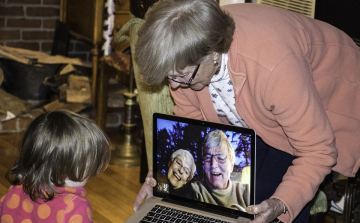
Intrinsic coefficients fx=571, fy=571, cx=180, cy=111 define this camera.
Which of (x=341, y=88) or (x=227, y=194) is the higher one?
(x=341, y=88)

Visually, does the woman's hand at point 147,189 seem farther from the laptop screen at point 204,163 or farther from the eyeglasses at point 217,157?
the eyeglasses at point 217,157


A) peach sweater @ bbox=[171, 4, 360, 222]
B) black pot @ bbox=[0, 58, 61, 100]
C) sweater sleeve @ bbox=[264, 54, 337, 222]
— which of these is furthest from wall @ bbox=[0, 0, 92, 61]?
sweater sleeve @ bbox=[264, 54, 337, 222]

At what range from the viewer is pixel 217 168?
55.5 inches

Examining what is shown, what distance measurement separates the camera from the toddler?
4.32 ft

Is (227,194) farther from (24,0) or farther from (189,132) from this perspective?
(24,0)

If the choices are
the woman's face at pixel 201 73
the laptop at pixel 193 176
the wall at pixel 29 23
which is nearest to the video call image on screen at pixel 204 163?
the laptop at pixel 193 176

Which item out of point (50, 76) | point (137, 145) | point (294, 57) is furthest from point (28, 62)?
point (294, 57)

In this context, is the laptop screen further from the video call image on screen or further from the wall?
the wall

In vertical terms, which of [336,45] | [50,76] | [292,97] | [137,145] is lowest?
[137,145]

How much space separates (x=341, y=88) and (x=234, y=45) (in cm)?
31

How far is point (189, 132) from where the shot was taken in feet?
4.64

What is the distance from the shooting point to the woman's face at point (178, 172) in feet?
4.74

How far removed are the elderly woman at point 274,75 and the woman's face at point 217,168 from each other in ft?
0.38

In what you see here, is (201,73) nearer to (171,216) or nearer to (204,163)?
(204,163)
